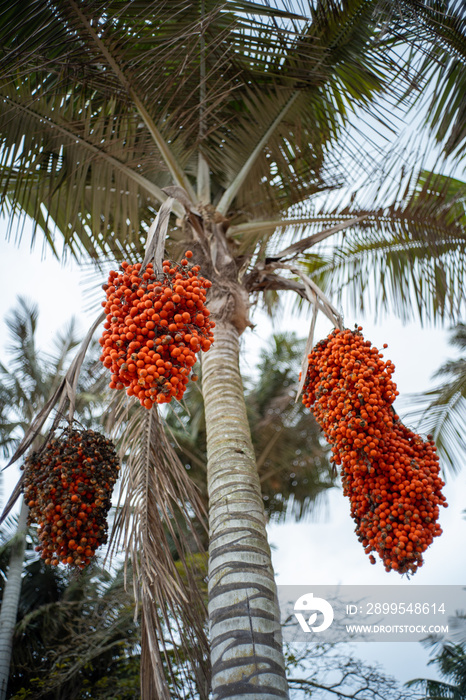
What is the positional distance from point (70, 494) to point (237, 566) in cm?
79

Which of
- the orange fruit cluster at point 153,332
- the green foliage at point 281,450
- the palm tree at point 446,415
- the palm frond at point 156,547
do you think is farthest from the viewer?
the green foliage at point 281,450

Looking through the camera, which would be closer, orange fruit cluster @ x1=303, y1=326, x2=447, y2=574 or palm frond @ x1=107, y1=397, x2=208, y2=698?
orange fruit cluster @ x1=303, y1=326, x2=447, y2=574

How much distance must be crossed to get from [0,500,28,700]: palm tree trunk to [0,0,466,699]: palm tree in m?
5.34

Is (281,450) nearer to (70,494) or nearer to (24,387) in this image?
(24,387)

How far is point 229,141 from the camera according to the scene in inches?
161

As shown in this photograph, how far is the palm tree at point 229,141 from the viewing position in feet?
9.93

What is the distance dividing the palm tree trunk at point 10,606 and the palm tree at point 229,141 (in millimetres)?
5342

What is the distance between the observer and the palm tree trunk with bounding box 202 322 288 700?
2.07 metres

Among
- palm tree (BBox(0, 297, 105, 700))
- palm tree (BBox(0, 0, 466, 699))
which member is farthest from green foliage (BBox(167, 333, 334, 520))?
palm tree (BBox(0, 0, 466, 699))

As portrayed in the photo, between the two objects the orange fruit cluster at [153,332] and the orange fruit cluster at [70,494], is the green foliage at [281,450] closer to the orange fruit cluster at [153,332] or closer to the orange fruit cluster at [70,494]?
the orange fruit cluster at [70,494]

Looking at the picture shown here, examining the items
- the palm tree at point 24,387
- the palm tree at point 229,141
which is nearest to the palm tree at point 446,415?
the palm tree at point 229,141

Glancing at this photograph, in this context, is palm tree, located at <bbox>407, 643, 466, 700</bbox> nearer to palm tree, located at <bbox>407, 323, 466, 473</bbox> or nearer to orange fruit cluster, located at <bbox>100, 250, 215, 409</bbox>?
palm tree, located at <bbox>407, 323, 466, 473</bbox>

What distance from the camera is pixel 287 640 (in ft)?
24.5

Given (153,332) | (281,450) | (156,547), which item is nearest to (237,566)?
(156,547)
